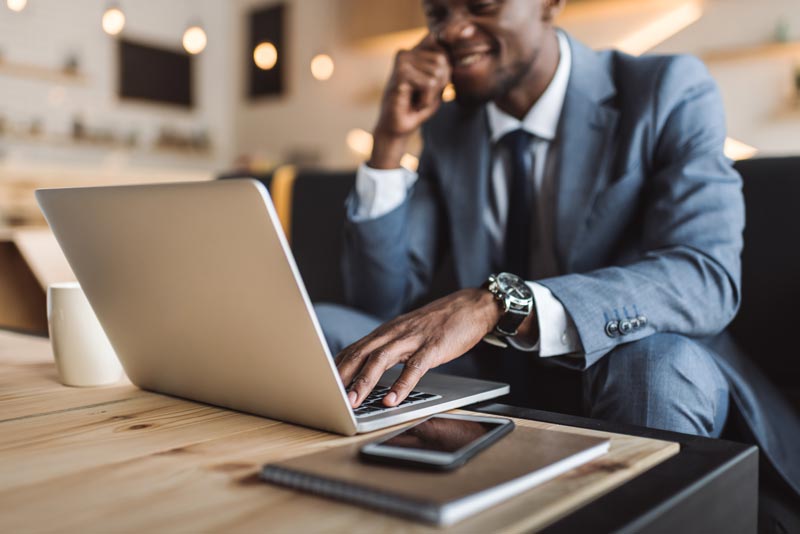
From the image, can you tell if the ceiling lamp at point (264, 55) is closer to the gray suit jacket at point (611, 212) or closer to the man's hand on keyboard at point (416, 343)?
the gray suit jacket at point (611, 212)

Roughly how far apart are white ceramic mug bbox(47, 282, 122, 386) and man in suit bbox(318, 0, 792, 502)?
0.30 meters

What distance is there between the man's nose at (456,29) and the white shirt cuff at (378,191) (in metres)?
0.27

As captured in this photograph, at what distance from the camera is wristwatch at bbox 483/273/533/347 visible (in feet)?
3.05

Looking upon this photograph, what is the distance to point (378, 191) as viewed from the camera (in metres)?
1.42

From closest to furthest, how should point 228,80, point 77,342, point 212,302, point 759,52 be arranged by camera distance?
1. point 212,302
2. point 77,342
3. point 759,52
4. point 228,80

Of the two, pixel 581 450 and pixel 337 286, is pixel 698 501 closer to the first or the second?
pixel 581 450

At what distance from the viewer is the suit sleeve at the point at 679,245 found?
0.97 meters

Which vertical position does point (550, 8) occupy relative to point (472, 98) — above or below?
above

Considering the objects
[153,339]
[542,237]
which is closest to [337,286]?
[542,237]

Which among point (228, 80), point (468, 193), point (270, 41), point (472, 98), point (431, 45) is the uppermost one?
point (270, 41)

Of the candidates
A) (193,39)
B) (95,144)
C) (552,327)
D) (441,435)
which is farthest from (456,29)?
(95,144)

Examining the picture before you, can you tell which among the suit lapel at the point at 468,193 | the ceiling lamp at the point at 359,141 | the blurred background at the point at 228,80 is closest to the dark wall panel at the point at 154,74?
the blurred background at the point at 228,80

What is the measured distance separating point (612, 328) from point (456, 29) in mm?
698

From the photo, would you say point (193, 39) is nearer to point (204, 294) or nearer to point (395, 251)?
point (395, 251)
